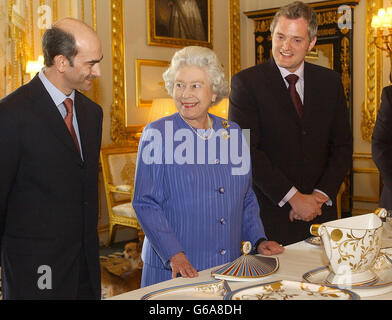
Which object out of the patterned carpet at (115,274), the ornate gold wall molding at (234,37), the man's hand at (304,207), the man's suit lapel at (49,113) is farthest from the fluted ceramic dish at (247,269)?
the ornate gold wall molding at (234,37)

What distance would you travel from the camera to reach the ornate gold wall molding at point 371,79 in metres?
7.29

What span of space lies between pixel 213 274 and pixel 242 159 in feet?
2.51

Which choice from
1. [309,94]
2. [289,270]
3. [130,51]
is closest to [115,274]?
[130,51]

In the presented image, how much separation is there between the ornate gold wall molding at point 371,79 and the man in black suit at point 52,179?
5.75 meters

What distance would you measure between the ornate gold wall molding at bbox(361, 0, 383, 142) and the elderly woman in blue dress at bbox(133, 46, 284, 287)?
17.9 feet

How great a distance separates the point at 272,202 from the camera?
2.85 meters

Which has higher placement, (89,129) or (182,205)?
(89,129)

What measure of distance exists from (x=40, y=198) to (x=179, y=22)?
587 cm

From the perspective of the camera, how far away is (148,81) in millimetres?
7234

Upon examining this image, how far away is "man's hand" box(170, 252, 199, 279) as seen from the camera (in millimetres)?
1830

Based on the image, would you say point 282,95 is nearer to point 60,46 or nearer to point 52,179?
point 60,46

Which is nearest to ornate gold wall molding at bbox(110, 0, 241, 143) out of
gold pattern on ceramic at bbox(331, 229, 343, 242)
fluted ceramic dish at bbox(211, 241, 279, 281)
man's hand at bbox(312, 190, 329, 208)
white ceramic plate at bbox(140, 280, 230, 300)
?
man's hand at bbox(312, 190, 329, 208)
